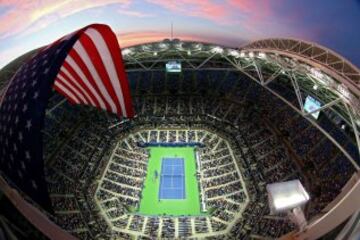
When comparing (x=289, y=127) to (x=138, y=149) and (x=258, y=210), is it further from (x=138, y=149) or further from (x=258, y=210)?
(x=138, y=149)

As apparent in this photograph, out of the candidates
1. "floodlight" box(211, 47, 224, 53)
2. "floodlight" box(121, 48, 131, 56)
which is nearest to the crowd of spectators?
"floodlight" box(211, 47, 224, 53)

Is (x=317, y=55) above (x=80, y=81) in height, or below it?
above

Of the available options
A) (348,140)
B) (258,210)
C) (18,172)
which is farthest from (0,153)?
(348,140)

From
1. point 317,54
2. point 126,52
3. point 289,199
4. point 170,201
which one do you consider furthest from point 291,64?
point 289,199

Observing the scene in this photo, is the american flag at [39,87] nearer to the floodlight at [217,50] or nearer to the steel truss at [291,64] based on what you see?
the steel truss at [291,64]

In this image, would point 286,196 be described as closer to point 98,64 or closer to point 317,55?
point 98,64

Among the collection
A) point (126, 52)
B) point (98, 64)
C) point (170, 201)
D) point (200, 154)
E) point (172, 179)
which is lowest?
point (170, 201)
